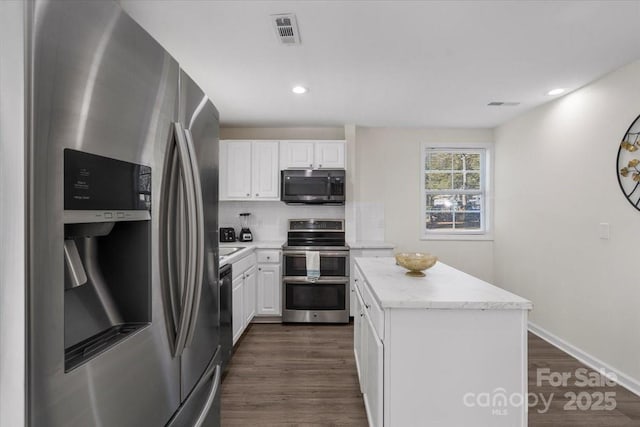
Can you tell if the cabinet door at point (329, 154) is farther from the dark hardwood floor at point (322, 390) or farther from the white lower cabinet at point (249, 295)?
the dark hardwood floor at point (322, 390)

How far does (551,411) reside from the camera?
2.22 metres

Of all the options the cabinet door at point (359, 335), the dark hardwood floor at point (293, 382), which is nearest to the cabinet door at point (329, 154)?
the dark hardwood floor at point (293, 382)

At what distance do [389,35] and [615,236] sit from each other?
235 cm

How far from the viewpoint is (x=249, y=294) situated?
3.63m

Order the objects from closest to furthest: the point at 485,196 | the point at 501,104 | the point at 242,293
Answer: the point at 242,293 < the point at 501,104 < the point at 485,196

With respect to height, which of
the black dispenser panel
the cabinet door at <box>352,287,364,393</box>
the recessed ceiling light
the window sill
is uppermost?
the recessed ceiling light

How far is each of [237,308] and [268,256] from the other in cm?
90

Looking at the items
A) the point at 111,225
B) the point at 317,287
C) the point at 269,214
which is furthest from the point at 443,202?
the point at 111,225

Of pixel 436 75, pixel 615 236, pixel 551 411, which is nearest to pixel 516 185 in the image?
pixel 615 236

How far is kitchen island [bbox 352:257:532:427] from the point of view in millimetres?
1483

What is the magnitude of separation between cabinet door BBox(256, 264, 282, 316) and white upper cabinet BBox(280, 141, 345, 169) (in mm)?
1271

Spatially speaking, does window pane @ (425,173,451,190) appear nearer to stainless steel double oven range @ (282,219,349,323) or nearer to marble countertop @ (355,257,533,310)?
stainless steel double oven range @ (282,219,349,323)

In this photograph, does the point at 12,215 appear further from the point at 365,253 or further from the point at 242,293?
the point at 365,253

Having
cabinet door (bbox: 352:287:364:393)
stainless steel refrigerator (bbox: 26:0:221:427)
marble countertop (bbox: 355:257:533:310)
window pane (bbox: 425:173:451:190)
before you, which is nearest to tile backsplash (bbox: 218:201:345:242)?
window pane (bbox: 425:173:451:190)
